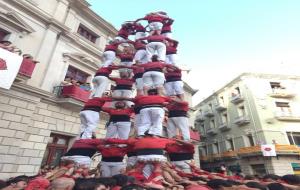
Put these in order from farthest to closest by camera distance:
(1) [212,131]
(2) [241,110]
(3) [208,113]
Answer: (3) [208,113] < (1) [212,131] < (2) [241,110]

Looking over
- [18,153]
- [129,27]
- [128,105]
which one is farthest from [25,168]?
[129,27]

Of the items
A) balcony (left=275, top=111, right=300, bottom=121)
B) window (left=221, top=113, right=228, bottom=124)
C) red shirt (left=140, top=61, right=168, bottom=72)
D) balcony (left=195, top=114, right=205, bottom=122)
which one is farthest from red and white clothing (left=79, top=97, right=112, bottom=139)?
balcony (left=195, top=114, right=205, bottom=122)

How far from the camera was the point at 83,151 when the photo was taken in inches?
170

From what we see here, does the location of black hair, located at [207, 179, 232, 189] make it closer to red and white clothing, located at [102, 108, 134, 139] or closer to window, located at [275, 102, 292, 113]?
red and white clothing, located at [102, 108, 134, 139]

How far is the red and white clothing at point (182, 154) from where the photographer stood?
454cm

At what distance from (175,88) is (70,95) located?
23.6 ft

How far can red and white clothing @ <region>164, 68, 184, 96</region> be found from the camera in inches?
223

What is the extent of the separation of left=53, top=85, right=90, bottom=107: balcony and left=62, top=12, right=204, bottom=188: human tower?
563 cm

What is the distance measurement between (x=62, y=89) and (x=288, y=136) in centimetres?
2421

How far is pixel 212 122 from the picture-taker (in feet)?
106

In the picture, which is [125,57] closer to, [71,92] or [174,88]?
[174,88]

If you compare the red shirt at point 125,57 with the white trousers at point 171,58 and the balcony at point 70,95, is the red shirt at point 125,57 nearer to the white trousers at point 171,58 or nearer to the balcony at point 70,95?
the white trousers at point 171,58

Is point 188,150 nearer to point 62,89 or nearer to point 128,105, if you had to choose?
point 128,105

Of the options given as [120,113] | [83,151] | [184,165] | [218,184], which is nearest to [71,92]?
[120,113]
